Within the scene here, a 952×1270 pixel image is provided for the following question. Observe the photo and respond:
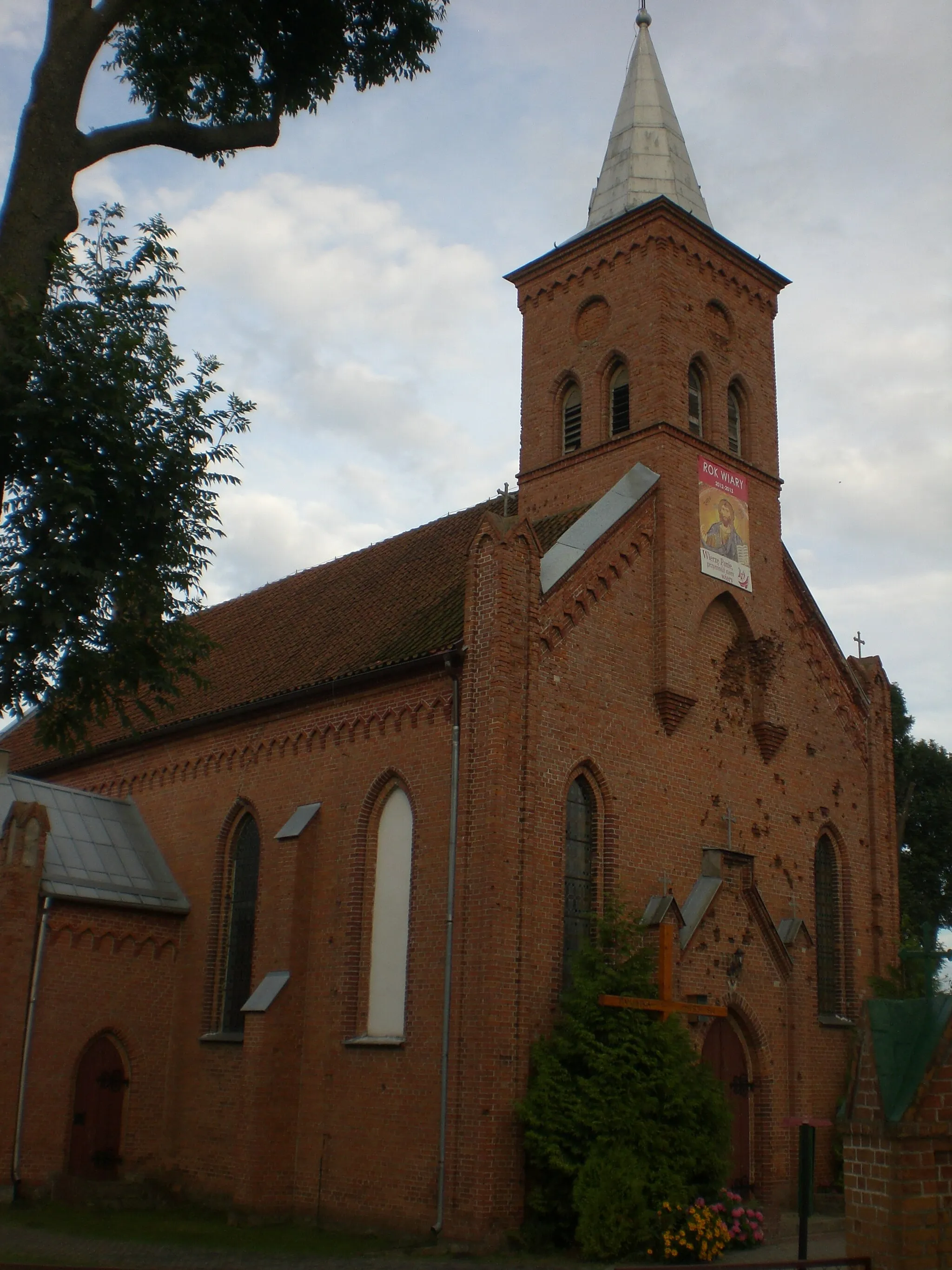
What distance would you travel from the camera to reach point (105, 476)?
13117mm

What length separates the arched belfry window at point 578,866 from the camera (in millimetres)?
17578

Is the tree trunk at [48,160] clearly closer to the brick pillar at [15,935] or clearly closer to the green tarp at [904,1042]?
the green tarp at [904,1042]

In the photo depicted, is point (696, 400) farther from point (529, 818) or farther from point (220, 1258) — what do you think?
point (220, 1258)

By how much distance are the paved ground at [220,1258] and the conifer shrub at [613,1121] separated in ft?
2.24

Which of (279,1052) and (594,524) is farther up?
(594,524)

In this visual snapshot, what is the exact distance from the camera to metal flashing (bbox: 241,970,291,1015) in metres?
18.5

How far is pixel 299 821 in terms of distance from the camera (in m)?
19.6

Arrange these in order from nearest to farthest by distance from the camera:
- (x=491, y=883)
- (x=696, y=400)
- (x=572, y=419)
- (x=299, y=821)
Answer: (x=491, y=883)
(x=299, y=821)
(x=696, y=400)
(x=572, y=419)

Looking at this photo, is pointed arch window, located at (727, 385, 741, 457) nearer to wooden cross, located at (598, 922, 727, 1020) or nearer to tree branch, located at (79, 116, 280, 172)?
wooden cross, located at (598, 922, 727, 1020)

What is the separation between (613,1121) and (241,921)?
8.43m

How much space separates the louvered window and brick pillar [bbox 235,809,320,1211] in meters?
8.57

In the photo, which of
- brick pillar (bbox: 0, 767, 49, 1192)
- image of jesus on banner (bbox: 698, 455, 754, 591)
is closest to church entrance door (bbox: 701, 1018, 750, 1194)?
image of jesus on banner (bbox: 698, 455, 754, 591)

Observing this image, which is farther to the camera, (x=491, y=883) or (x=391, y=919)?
(x=391, y=919)

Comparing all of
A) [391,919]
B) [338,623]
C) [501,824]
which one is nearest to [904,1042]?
[501,824]
